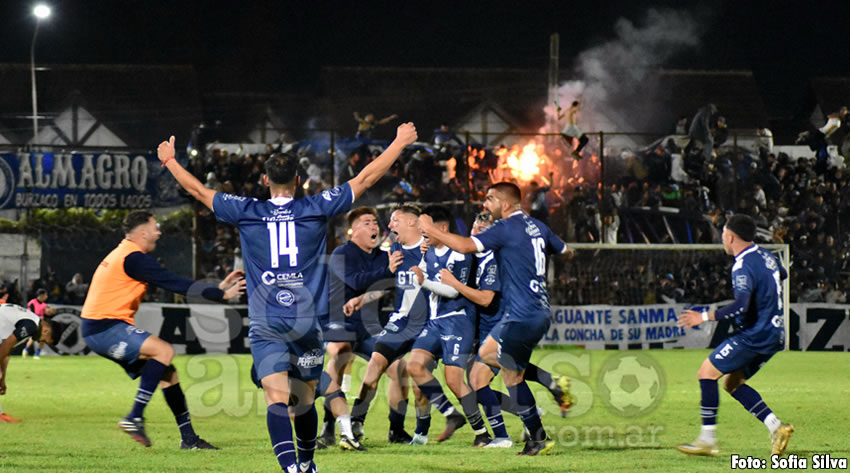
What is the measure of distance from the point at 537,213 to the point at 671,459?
710 inches

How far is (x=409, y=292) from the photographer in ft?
33.9

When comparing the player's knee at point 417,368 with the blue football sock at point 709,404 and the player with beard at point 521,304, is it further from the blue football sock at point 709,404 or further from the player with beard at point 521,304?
the blue football sock at point 709,404

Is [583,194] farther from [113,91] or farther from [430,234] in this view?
[113,91]

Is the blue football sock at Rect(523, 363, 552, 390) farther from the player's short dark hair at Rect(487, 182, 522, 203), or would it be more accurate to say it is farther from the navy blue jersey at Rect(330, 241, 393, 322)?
the player's short dark hair at Rect(487, 182, 522, 203)

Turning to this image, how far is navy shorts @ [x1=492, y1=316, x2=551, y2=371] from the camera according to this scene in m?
8.69

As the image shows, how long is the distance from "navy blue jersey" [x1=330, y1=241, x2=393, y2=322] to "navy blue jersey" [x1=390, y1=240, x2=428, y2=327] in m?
0.20

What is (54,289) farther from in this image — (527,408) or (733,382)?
(733,382)

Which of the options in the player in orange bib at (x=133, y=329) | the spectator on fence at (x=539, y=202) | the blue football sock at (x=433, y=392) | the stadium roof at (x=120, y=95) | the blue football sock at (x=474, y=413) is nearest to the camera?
the player in orange bib at (x=133, y=329)

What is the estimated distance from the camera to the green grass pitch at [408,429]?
8.31 meters

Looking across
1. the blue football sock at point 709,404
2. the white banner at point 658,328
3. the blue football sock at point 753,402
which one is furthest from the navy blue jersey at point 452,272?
the white banner at point 658,328

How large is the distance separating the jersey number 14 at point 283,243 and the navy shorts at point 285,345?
1.24 feet

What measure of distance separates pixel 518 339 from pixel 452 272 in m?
1.19

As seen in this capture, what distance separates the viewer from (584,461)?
836cm

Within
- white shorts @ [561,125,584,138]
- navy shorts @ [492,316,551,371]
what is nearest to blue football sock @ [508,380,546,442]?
navy shorts @ [492,316,551,371]
